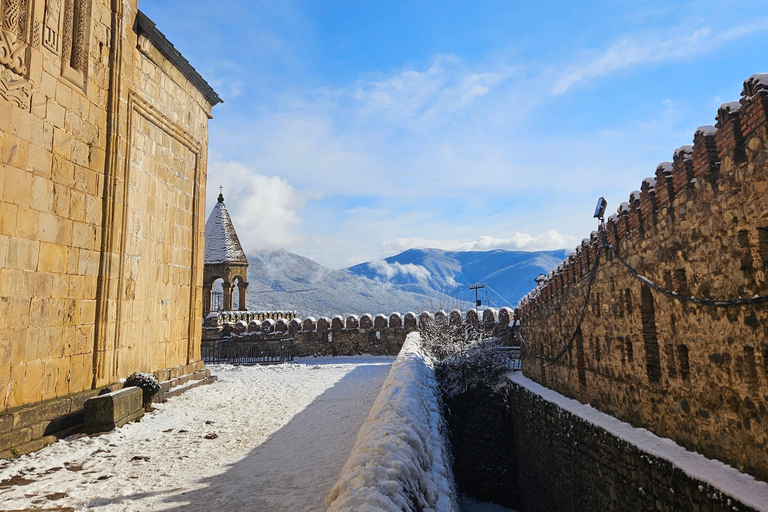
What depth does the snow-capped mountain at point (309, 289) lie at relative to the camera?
66812 millimetres

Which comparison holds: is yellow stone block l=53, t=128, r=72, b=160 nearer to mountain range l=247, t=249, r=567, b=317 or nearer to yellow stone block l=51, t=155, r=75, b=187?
yellow stone block l=51, t=155, r=75, b=187

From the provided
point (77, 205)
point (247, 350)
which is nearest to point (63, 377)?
point (77, 205)

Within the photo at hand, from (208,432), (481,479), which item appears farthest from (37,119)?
(481,479)

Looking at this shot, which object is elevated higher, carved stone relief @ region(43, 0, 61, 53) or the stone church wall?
carved stone relief @ region(43, 0, 61, 53)

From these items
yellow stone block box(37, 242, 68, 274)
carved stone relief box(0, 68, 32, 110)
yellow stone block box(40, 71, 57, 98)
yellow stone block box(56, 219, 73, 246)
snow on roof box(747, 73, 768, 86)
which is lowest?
yellow stone block box(37, 242, 68, 274)

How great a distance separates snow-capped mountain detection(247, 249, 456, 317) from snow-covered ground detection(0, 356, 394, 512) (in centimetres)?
5025

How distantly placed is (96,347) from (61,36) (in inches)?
183

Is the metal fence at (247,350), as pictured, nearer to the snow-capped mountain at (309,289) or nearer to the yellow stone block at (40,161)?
the yellow stone block at (40,161)

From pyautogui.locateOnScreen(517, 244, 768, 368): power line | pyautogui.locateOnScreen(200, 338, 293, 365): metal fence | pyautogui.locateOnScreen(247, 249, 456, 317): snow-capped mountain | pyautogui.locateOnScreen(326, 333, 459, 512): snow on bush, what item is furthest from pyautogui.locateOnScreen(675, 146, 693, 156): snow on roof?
pyautogui.locateOnScreen(247, 249, 456, 317): snow-capped mountain

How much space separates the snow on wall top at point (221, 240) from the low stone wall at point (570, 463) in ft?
40.8

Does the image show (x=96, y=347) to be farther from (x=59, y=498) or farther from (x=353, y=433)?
(x=353, y=433)

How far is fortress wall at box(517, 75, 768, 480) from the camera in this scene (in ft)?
14.2

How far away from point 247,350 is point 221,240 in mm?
6283

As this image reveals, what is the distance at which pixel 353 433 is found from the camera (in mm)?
6762
